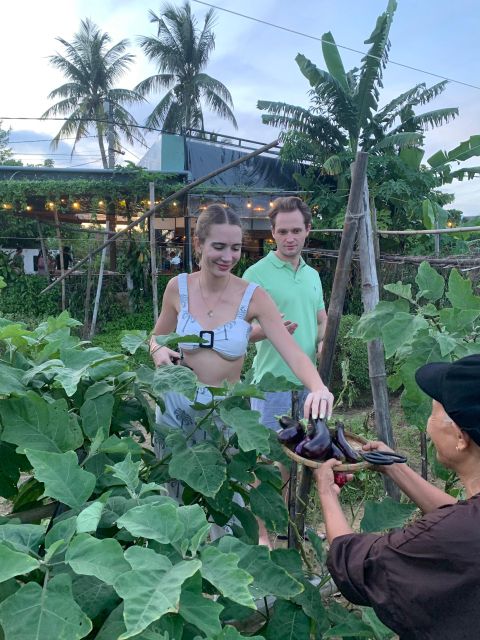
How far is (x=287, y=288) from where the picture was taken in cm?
276

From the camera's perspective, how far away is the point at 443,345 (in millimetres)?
1426

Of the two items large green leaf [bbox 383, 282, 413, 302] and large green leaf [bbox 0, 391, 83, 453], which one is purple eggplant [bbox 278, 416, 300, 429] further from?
large green leaf [bbox 0, 391, 83, 453]

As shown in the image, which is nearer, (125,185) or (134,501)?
(134,501)

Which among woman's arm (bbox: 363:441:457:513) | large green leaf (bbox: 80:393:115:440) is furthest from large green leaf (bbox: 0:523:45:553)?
woman's arm (bbox: 363:441:457:513)

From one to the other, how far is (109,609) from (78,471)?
22 cm

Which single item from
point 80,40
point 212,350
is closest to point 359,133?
point 212,350

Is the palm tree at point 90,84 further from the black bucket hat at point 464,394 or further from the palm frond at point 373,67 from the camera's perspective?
the black bucket hat at point 464,394

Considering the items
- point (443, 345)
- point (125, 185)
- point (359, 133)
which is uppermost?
point (359, 133)

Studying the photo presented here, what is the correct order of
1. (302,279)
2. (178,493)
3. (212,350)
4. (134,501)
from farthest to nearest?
(302,279) < (212,350) < (178,493) < (134,501)

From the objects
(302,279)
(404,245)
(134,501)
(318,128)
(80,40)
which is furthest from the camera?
(80,40)

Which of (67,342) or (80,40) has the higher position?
(80,40)

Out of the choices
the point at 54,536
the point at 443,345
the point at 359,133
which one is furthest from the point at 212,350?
the point at 359,133

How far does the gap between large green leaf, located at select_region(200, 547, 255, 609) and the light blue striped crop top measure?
1241 millimetres

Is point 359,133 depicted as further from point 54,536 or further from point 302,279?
point 54,536
